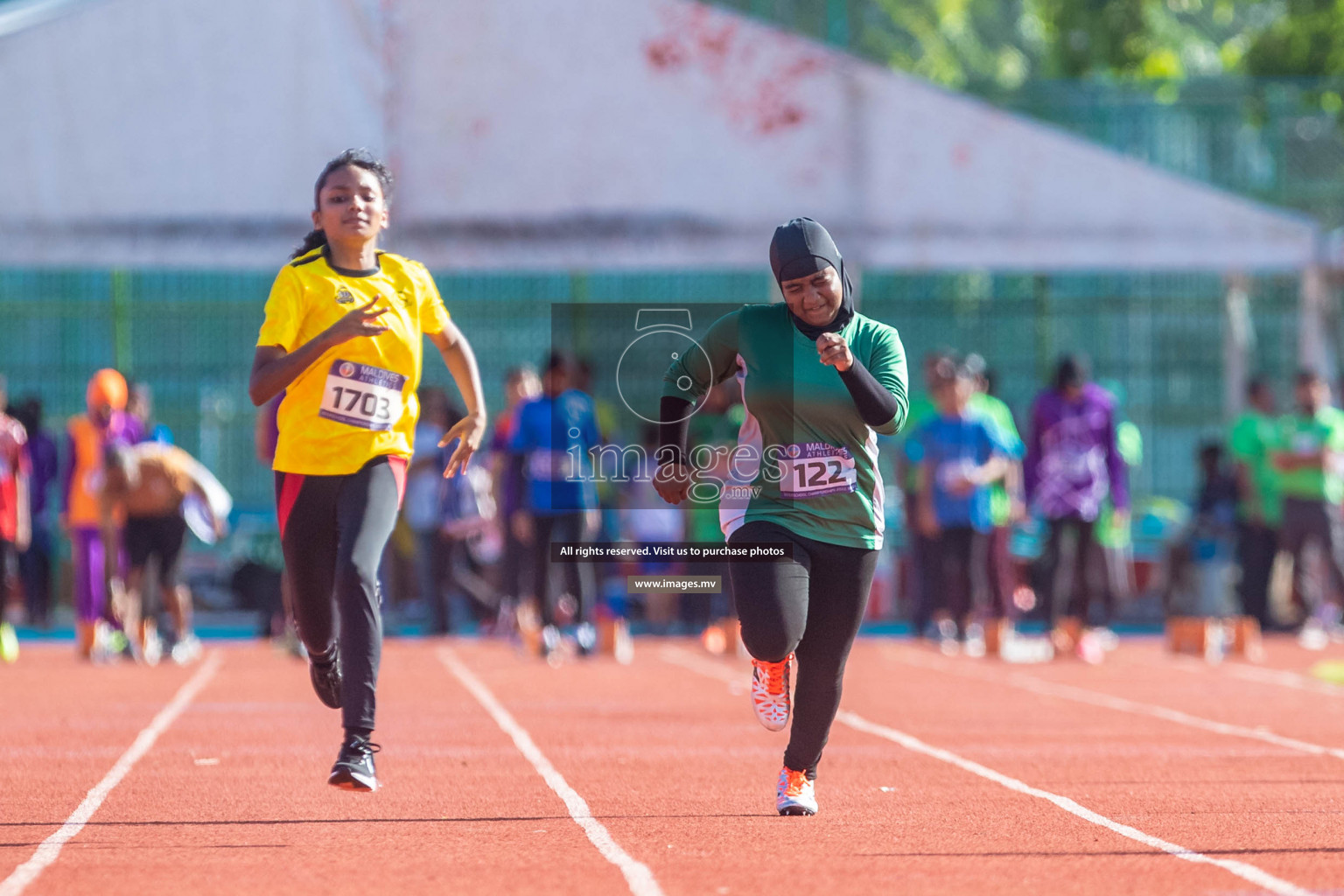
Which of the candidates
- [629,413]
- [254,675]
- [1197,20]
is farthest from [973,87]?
[1197,20]

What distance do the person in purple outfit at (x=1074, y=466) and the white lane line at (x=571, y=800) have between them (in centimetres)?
433

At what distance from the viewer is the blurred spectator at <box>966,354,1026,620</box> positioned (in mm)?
15281

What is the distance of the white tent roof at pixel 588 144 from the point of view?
17172mm

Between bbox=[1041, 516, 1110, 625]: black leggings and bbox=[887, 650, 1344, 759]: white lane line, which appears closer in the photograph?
bbox=[887, 650, 1344, 759]: white lane line

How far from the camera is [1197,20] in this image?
53.0m

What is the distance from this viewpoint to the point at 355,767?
6738mm

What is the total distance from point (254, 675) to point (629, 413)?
898 centimetres

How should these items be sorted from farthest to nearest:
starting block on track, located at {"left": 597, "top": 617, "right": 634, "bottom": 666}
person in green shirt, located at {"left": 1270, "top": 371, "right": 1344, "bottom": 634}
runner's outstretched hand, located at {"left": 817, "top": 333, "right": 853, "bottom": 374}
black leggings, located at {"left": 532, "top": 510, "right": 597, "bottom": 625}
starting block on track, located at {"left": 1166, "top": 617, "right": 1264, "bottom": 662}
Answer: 1. person in green shirt, located at {"left": 1270, "top": 371, "right": 1344, "bottom": 634}
2. starting block on track, located at {"left": 1166, "top": 617, "right": 1264, "bottom": 662}
3. starting block on track, located at {"left": 597, "top": 617, "right": 634, "bottom": 666}
4. black leggings, located at {"left": 532, "top": 510, "right": 597, "bottom": 625}
5. runner's outstretched hand, located at {"left": 817, "top": 333, "right": 853, "bottom": 374}

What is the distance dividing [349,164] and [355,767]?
1.96 m

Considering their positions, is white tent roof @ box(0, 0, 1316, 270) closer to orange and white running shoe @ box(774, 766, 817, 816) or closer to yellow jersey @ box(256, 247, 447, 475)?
yellow jersey @ box(256, 247, 447, 475)

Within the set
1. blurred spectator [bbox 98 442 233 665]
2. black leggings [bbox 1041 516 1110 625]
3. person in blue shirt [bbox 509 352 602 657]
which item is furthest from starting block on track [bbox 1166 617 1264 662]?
→ blurred spectator [bbox 98 442 233 665]

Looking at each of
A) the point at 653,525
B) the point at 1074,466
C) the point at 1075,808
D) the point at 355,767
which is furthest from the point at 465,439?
the point at 653,525

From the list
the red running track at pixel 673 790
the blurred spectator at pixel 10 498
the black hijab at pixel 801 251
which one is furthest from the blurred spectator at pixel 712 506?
the blurred spectator at pixel 10 498

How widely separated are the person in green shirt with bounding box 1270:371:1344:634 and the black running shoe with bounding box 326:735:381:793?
1191cm
